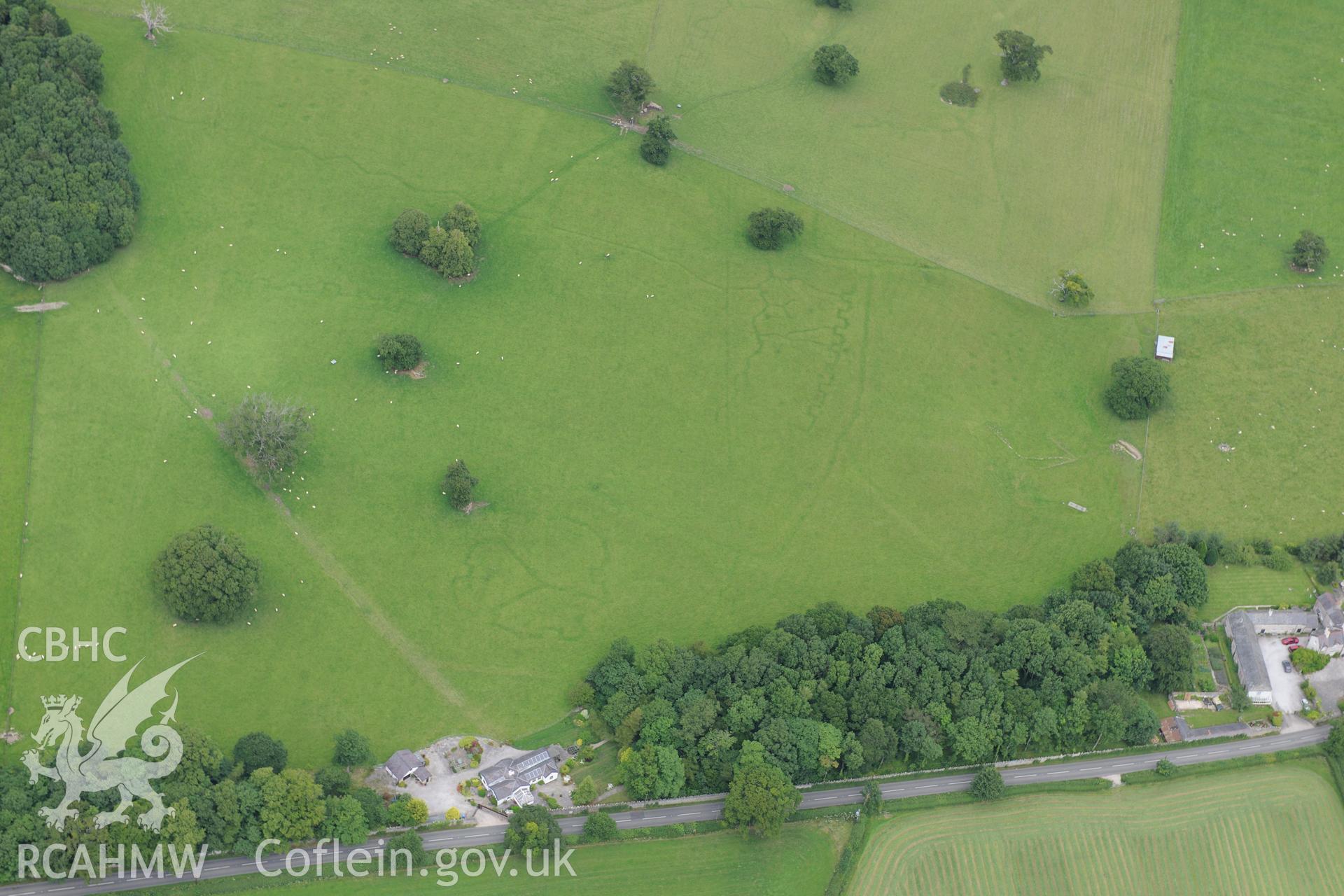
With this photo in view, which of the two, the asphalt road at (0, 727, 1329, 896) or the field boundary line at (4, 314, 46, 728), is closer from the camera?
the asphalt road at (0, 727, 1329, 896)

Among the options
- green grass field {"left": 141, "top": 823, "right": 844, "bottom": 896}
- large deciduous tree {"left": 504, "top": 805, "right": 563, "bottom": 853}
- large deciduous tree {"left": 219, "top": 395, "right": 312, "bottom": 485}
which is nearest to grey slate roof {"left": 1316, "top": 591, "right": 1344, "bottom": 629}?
green grass field {"left": 141, "top": 823, "right": 844, "bottom": 896}

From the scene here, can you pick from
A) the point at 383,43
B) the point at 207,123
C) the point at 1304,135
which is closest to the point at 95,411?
the point at 207,123

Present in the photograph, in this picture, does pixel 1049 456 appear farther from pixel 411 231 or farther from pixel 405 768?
pixel 405 768

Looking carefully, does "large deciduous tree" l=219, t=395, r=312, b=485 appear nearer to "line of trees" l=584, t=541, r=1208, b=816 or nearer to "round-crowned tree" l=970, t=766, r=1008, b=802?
"line of trees" l=584, t=541, r=1208, b=816

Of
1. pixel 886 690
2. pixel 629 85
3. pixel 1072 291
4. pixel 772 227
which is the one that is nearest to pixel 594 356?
pixel 772 227

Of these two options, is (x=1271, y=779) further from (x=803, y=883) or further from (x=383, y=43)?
(x=383, y=43)

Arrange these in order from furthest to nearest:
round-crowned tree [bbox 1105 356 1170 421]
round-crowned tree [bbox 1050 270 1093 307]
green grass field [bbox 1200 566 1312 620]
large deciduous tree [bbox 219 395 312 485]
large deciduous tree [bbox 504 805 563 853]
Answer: round-crowned tree [bbox 1050 270 1093 307], round-crowned tree [bbox 1105 356 1170 421], green grass field [bbox 1200 566 1312 620], large deciduous tree [bbox 219 395 312 485], large deciduous tree [bbox 504 805 563 853]
